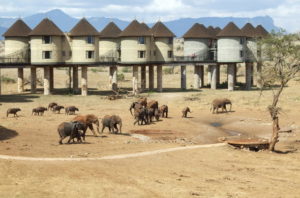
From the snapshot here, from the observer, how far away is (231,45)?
238ft

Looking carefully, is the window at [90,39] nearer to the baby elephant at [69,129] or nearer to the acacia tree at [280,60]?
the baby elephant at [69,129]

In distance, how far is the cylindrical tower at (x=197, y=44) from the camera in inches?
2963

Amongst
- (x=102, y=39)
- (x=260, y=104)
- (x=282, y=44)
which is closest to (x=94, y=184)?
(x=282, y=44)

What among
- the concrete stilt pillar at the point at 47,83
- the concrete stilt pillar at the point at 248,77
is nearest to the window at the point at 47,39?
the concrete stilt pillar at the point at 47,83

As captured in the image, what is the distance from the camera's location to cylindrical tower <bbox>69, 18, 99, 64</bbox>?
64.3m

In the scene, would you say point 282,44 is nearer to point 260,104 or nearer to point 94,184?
point 94,184

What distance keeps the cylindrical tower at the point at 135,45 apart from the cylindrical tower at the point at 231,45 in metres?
12.3

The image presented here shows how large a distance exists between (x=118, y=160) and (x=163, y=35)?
154 feet

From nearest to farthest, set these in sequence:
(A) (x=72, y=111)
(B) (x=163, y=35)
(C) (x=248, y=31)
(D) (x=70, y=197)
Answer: (D) (x=70, y=197) → (A) (x=72, y=111) → (B) (x=163, y=35) → (C) (x=248, y=31)

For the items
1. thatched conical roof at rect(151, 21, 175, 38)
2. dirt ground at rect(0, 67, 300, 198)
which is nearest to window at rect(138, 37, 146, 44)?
thatched conical roof at rect(151, 21, 175, 38)

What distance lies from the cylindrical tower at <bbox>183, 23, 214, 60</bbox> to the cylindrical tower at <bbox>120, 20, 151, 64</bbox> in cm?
959

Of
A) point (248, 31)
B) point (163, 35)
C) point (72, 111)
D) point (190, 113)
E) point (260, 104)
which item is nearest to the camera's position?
point (72, 111)

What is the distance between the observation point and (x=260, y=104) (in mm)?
54062

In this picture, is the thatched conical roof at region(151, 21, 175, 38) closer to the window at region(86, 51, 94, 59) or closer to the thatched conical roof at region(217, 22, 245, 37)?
the thatched conical roof at region(217, 22, 245, 37)
